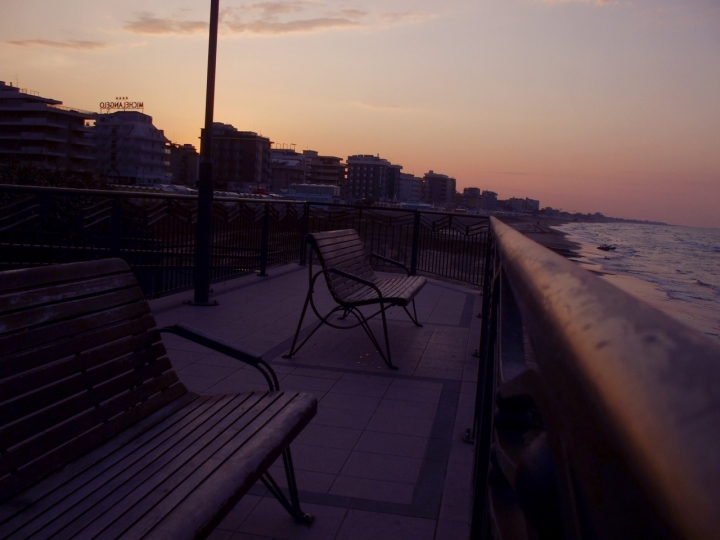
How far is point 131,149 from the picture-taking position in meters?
97.2

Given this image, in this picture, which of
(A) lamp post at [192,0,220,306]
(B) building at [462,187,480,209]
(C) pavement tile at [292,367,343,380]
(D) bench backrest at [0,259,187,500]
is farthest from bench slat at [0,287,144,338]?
(B) building at [462,187,480,209]

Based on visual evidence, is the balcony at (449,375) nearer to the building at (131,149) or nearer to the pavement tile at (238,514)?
the pavement tile at (238,514)

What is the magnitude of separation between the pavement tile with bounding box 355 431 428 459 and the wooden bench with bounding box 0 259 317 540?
38.2 inches

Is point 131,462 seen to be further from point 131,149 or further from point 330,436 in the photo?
point 131,149

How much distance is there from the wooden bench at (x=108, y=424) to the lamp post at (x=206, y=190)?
4.61m

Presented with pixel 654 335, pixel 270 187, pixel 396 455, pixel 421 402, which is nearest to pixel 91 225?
pixel 421 402

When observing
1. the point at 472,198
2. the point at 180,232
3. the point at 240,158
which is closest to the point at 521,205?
the point at 472,198

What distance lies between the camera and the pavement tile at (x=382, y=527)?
113 inches

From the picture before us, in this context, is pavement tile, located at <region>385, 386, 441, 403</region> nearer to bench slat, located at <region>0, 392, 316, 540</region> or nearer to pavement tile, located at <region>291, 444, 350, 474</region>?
pavement tile, located at <region>291, 444, 350, 474</region>

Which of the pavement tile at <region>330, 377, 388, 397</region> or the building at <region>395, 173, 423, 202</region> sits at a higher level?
the building at <region>395, 173, 423, 202</region>

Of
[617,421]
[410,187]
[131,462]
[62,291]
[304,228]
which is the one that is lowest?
[131,462]

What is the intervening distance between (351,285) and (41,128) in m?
84.8

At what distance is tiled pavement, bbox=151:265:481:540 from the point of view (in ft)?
9.89

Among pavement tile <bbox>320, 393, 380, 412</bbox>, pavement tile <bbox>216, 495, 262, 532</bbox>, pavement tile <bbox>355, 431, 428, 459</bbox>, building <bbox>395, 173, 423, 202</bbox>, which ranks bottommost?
pavement tile <bbox>216, 495, 262, 532</bbox>
